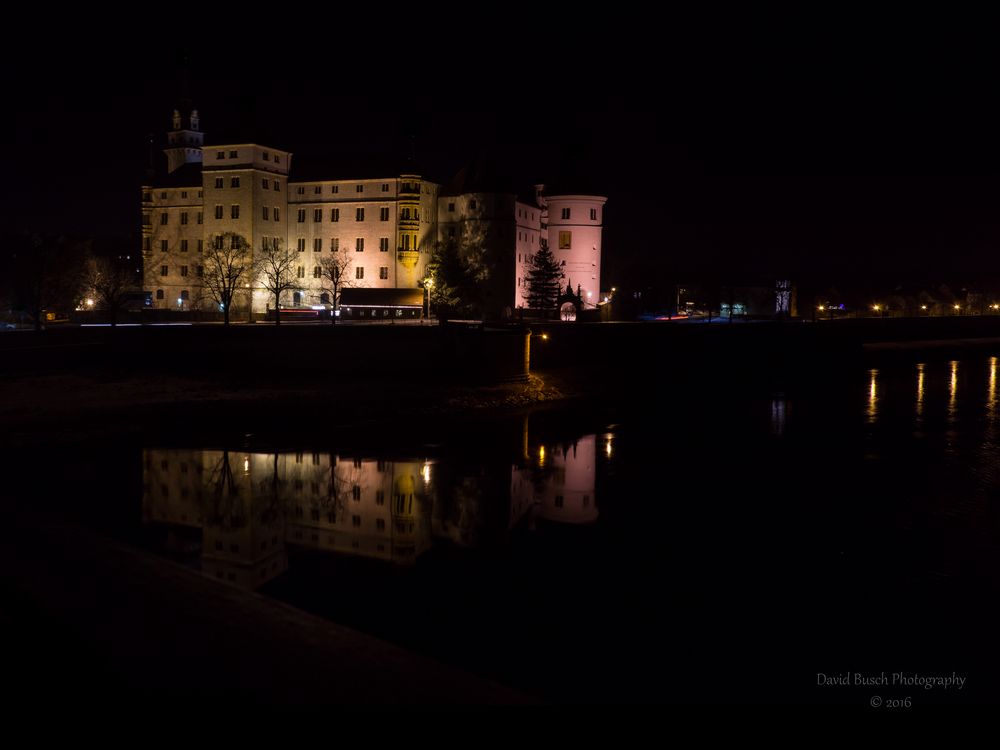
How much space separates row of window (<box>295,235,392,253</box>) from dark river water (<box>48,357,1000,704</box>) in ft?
160

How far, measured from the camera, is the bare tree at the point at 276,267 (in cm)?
7077

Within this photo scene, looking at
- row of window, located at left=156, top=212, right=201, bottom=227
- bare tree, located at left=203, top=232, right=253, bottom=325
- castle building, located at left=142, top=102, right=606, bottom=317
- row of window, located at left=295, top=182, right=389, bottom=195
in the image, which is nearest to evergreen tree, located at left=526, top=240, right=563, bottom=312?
castle building, located at left=142, top=102, right=606, bottom=317

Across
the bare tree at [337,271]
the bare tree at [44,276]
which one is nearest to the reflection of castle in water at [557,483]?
the bare tree at [44,276]

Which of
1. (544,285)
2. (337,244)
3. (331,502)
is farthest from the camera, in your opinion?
(337,244)

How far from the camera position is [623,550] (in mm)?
13695

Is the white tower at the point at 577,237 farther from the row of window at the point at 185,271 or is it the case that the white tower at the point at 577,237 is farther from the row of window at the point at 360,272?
the row of window at the point at 185,271

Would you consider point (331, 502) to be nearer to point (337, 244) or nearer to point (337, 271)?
point (337, 271)

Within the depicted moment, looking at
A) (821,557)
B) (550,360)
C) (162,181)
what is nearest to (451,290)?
(550,360)

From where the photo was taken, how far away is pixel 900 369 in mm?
57688

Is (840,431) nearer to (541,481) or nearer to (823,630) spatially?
(541,481)

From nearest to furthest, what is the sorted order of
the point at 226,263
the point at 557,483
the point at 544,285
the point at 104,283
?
the point at 557,483
the point at 226,263
the point at 544,285
the point at 104,283

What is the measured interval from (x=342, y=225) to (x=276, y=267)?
23.2 ft

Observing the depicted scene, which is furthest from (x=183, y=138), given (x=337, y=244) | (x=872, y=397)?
(x=872, y=397)

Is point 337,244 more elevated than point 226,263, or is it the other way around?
point 337,244
